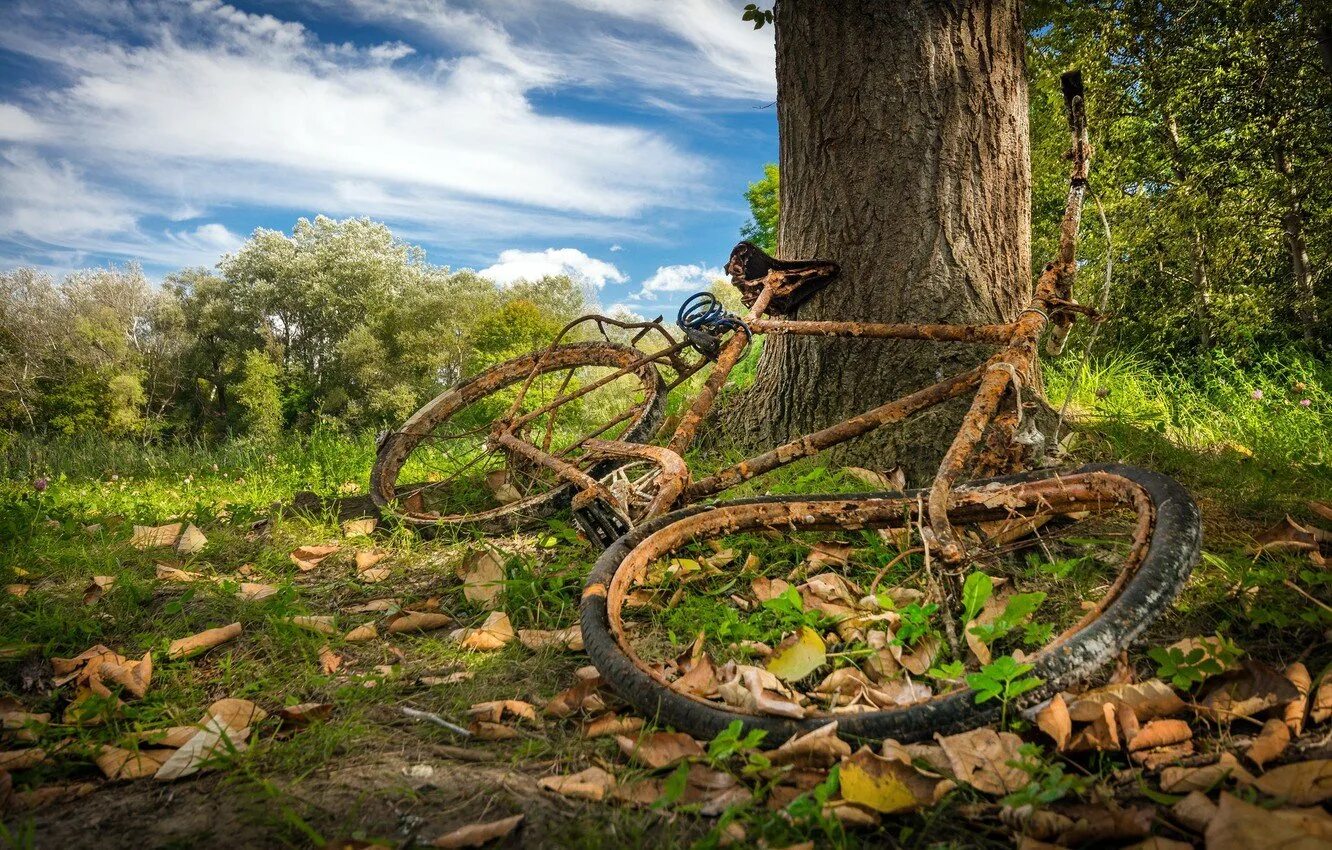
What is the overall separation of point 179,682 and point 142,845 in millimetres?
914

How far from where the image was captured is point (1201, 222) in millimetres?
8469

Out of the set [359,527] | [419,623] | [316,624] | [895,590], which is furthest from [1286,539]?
[359,527]

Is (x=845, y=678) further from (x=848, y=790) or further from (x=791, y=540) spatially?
(x=791, y=540)

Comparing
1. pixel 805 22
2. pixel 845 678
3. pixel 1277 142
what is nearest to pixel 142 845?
pixel 845 678

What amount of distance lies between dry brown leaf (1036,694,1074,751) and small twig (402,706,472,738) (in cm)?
131

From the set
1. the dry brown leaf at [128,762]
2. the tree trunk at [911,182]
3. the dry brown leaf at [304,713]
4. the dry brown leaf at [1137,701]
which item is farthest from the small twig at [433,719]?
the tree trunk at [911,182]

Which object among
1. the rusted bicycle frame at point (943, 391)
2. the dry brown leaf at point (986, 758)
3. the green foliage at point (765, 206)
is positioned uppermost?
the green foliage at point (765, 206)

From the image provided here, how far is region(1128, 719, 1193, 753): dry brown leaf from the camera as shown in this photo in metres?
1.37

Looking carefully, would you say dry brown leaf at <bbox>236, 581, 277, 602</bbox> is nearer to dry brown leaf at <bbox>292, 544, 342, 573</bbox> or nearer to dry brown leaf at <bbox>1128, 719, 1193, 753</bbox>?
dry brown leaf at <bbox>292, 544, 342, 573</bbox>

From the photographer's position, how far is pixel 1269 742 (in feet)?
4.21

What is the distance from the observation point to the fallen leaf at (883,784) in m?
1.26

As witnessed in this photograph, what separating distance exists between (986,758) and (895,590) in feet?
2.73

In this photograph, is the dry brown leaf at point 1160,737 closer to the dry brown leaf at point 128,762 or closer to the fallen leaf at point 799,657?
the fallen leaf at point 799,657

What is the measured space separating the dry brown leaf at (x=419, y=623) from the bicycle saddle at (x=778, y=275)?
1.84 metres
